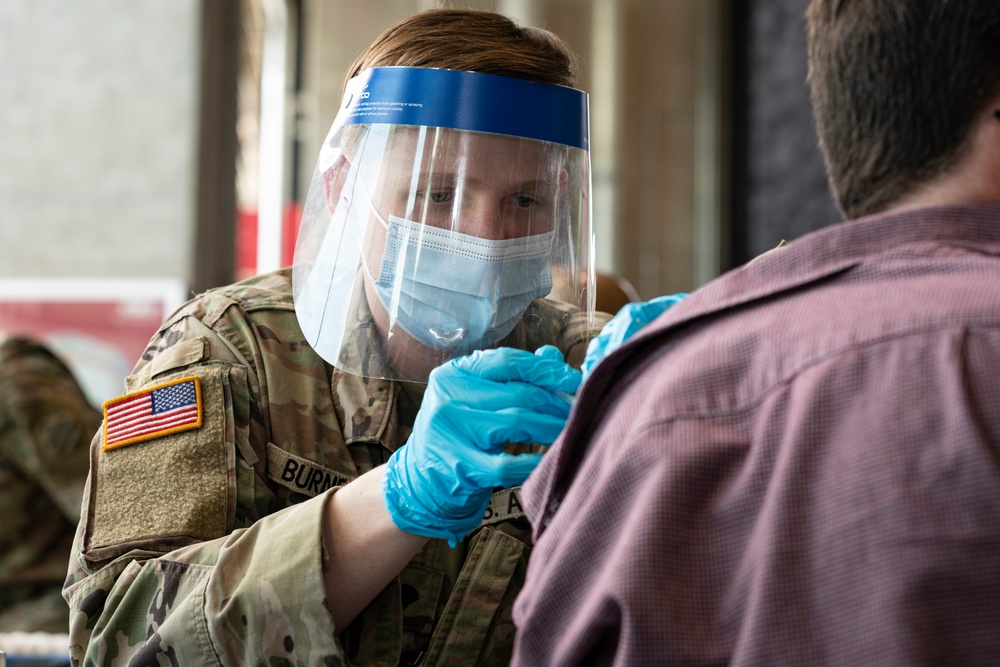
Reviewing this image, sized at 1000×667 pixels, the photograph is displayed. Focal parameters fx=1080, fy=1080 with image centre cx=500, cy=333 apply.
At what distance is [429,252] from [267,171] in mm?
5154

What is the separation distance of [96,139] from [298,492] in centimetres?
271

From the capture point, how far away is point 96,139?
3705 mm

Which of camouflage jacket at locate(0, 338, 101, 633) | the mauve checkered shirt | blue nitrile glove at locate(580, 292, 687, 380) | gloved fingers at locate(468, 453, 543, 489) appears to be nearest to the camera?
the mauve checkered shirt

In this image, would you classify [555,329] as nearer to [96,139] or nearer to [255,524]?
[255,524]

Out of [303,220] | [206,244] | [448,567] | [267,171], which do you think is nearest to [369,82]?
[303,220]

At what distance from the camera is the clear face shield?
127 cm

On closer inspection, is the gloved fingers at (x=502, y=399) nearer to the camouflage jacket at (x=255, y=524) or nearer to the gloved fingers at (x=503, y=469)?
the gloved fingers at (x=503, y=469)

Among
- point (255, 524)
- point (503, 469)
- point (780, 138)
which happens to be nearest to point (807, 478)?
point (503, 469)

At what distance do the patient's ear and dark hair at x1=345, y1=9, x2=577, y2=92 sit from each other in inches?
5.2

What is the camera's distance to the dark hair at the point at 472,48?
131 centimetres

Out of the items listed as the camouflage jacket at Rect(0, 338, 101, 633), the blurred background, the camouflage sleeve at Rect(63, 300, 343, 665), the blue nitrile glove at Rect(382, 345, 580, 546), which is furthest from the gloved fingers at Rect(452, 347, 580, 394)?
the camouflage jacket at Rect(0, 338, 101, 633)

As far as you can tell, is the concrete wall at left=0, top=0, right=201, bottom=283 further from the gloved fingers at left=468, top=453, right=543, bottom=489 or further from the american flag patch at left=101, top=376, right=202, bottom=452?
the gloved fingers at left=468, top=453, right=543, bottom=489

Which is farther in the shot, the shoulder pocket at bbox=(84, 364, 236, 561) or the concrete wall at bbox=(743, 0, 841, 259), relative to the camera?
the concrete wall at bbox=(743, 0, 841, 259)

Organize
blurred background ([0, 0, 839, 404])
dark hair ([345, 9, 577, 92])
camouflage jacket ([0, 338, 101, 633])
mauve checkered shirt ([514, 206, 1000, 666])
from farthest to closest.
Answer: blurred background ([0, 0, 839, 404]) < camouflage jacket ([0, 338, 101, 633]) < dark hair ([345, 9, 577, 92]) < mauve checkered shirt ([514, 206, 1000, 666])
